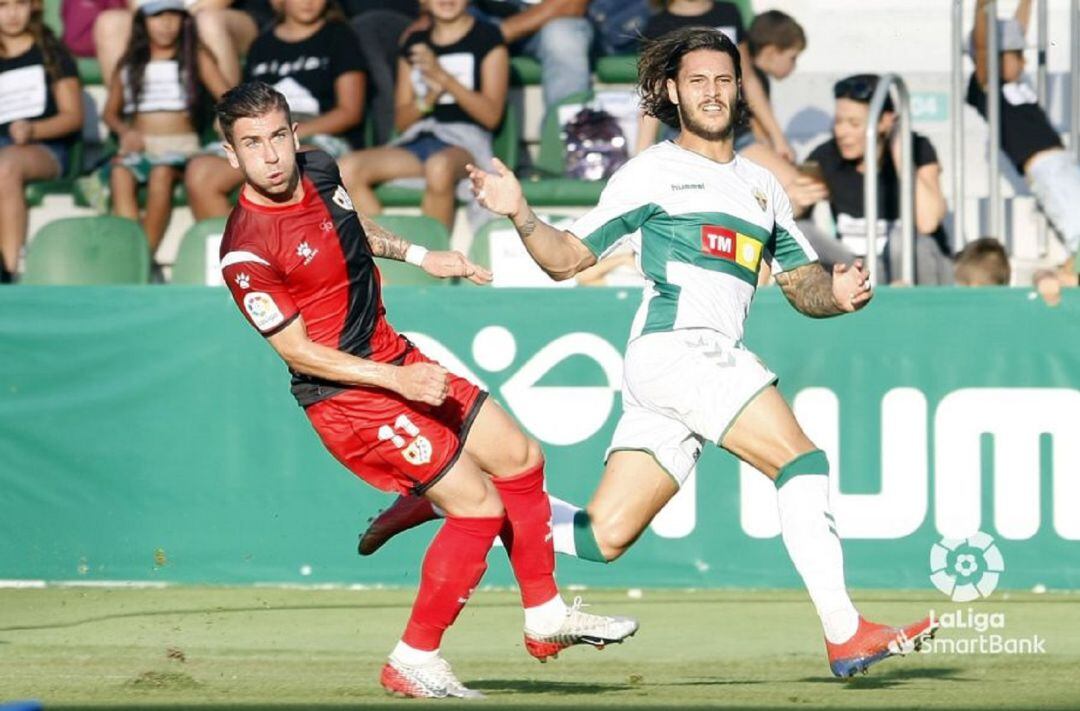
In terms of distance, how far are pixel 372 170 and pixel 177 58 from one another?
169 cm

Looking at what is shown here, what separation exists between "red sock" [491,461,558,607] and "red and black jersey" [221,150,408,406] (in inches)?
26.8

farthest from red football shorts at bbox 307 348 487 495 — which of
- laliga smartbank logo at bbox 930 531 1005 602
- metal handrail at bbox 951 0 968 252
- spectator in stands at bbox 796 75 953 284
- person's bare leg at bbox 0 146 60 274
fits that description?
person's bare leg at bbox 0 146 60 274

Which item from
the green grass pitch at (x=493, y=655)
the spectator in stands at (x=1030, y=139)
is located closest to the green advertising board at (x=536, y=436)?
the green grass pitch at (x=493, y=655)

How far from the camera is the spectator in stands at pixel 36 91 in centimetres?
1315

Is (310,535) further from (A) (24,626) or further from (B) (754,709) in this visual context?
(B) (754,709)

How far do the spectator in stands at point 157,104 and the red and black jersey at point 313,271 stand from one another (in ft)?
20.1

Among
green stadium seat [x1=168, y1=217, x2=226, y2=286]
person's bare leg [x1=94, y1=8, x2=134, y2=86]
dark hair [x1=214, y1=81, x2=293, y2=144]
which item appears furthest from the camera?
person's bare leg [x1=94, y1=8, x2=134, y2=86]

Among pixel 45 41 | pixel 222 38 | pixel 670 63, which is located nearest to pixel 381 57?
pixel 222 38

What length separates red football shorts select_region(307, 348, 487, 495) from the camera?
670 cm

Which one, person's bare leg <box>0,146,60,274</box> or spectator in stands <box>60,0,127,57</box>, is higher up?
spectator in stands <box>60,0,127,57</box>

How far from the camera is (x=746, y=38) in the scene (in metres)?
12.8

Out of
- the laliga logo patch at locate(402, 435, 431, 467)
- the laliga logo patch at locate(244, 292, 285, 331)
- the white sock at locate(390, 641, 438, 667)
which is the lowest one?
the white sock at locate(390, 641, 438, 667)

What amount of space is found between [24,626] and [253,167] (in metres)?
3.49

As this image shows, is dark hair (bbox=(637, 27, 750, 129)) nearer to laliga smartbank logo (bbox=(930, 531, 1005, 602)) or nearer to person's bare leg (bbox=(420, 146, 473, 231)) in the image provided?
laliga smartbank logo (bbox=(930, 531, 1005, 602))
